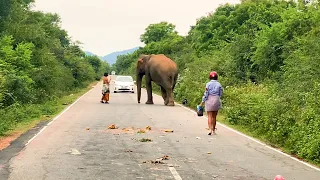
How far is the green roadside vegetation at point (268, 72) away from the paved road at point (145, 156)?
0.86m

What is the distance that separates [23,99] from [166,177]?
14.7m

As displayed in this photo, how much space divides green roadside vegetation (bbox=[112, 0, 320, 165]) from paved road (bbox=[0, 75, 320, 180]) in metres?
0.86

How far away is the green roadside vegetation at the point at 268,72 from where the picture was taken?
1315 centimetres

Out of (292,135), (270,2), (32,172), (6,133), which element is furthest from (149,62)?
(32,172)

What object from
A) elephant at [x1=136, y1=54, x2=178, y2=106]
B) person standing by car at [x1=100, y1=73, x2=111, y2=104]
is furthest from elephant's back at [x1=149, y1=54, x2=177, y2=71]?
person standing by car at [x1=100, y1=73, x2=111, y2=104]

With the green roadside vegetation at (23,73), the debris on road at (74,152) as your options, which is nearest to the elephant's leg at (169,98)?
the green roadside vegetation at (23,73)

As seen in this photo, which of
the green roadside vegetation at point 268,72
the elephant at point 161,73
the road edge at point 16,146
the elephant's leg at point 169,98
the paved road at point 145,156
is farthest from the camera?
the elephant at point 161,73

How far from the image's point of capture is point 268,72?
85.2 feet

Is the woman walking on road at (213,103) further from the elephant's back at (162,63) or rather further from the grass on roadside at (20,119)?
the elephant's back at (162,63)

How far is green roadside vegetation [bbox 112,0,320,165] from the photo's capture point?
13148 millimetres

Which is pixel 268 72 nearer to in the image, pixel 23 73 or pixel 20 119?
pixel 23 73

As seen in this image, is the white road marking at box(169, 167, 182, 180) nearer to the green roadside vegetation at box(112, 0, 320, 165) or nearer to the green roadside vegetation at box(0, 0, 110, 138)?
the green roadside vegetation at box(112, 0, 320, 165)

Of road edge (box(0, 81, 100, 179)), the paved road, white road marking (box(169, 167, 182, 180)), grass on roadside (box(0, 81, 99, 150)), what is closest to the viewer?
white road marking (box(169, 167, 182, 180))

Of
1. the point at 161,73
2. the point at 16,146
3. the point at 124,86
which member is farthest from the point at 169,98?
the point at 124,86
